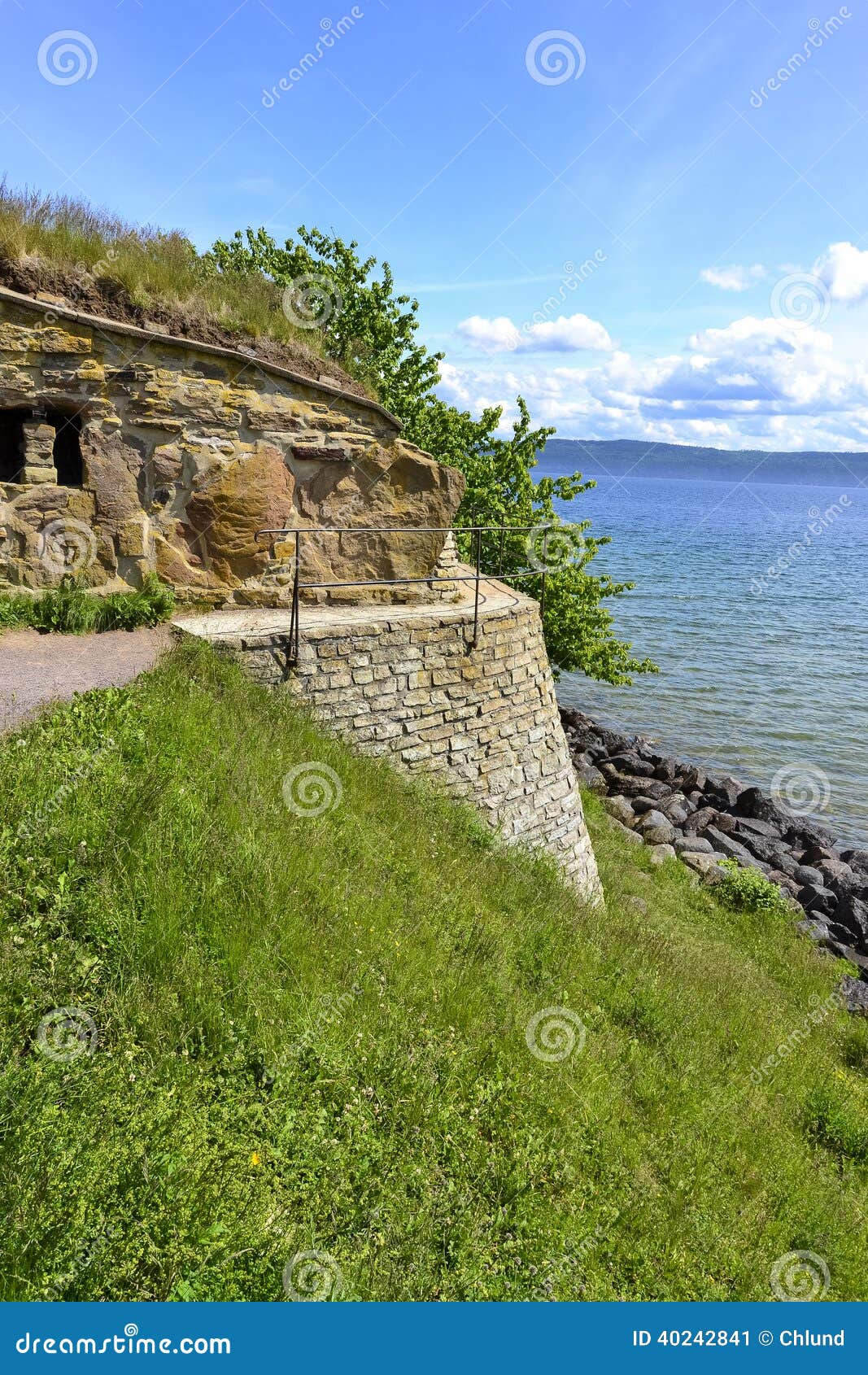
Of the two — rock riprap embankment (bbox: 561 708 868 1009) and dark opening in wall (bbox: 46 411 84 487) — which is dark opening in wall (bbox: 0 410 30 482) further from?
rock riprap embankment (bbox: 561 708 868 1009)

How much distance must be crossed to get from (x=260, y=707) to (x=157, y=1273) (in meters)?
5.19

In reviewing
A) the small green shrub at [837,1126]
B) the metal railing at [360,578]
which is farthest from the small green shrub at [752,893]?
the metal railing at [360,578]

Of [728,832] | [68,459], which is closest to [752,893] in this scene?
[728,832]

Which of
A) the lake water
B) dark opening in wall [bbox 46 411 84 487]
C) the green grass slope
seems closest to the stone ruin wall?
dark opening in wall [bbox 46 411 84 487]

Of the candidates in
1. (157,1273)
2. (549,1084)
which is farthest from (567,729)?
(157,1273)

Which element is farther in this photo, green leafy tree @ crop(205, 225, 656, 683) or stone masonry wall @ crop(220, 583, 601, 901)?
green leafy tree @ crop(205, 225, 656, 683)

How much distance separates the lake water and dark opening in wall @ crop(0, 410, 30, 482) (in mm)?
16976

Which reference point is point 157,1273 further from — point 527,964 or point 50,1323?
point 527,964

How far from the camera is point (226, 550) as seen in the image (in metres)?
9.34

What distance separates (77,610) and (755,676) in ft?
78.0

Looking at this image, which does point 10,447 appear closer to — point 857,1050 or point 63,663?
point 63,663

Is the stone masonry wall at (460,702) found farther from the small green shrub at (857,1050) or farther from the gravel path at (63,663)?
the small green shrub at (857,1050)

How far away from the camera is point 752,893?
13.2 metres

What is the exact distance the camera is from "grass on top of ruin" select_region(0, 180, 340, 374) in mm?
8409
